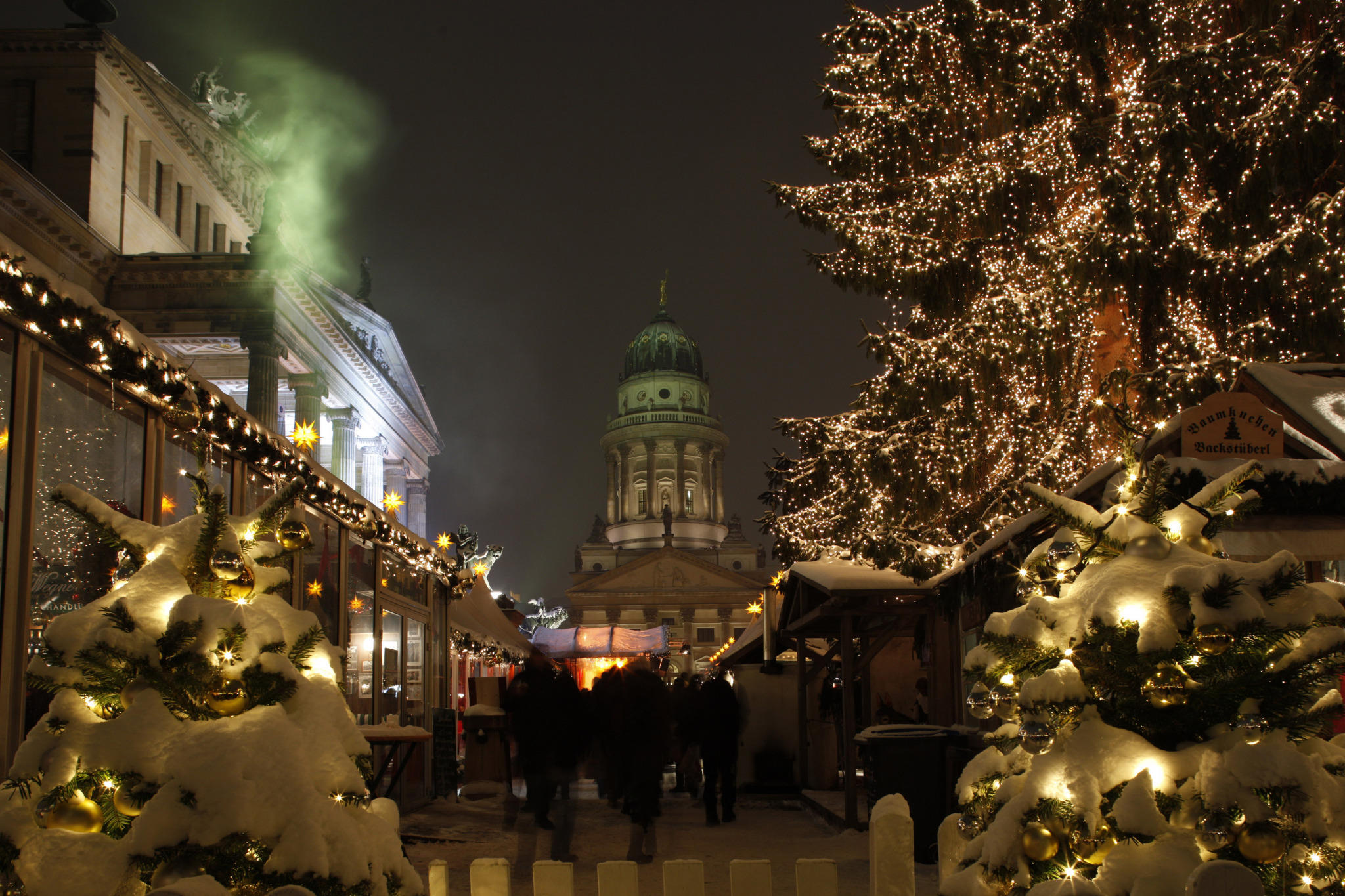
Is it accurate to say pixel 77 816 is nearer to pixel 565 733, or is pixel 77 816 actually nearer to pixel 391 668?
pixel 565 733

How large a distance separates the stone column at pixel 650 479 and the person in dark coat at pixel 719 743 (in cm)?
10630

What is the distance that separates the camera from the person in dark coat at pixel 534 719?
10.3 m

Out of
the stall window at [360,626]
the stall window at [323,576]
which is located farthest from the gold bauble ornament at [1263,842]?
the stall window at [360,626]

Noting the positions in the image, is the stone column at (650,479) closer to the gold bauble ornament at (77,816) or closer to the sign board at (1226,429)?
the sign board at (1226,429)

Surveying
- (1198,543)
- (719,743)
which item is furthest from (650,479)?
(1198,543)

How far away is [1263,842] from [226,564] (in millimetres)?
3219

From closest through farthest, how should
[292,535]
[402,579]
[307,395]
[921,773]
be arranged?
[292,535]
[921,773]
[402,579]
[307,395]

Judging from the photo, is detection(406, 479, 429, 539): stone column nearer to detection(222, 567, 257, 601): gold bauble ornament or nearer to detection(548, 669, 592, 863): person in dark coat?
detection(548, 669, 592, 863): person in dark coat

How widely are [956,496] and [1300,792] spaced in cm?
1403

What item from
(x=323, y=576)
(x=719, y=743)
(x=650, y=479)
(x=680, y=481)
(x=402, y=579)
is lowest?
(x=719, y=743)

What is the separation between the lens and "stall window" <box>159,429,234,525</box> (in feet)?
24.5

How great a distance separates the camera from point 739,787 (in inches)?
721

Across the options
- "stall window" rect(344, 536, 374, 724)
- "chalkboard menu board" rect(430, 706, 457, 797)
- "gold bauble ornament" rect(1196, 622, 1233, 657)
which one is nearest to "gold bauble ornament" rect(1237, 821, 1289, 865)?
"gold bauble ornament" rect(1196, 622, 1233, 657)

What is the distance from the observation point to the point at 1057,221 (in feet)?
46.8
